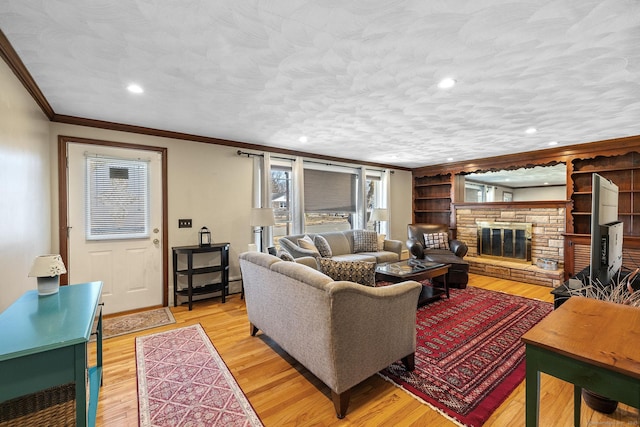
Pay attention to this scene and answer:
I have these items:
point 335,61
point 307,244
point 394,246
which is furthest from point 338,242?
point 335,61

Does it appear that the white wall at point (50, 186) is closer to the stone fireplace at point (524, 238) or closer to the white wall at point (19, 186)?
the white wall at point (19, 186)

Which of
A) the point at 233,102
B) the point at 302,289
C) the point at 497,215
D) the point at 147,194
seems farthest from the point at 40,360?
the point at 497,215

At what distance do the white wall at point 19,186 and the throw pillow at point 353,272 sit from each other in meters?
2.16

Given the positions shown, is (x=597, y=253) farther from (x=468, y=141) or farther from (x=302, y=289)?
(x=468, y=141)

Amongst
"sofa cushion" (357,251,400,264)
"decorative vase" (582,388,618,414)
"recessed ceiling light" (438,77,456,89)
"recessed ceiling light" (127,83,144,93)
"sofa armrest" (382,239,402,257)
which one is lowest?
"decorative vase" (582,388,618,414)

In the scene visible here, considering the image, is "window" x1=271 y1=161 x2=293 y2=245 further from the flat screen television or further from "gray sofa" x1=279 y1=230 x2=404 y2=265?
the flat screen television

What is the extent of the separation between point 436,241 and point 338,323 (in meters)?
4.42

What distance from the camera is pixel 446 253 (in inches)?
200

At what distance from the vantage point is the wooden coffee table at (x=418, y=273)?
3520 mm

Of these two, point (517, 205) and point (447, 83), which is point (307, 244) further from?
point (517, 205)

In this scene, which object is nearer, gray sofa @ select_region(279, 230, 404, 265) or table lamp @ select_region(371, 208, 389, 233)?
gray sofa @ select_region(279, 230, 404, 265)

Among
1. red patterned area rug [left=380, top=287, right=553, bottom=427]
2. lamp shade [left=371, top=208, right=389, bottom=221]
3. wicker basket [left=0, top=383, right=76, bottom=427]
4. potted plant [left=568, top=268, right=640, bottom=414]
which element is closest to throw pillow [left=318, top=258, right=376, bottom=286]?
red patterned area rug [left=380, top=287, right=553, bottom=427]

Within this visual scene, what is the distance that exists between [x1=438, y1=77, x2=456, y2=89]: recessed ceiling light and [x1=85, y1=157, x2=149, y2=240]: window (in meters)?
3.55

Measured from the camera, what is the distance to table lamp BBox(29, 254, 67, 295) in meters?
1.68
